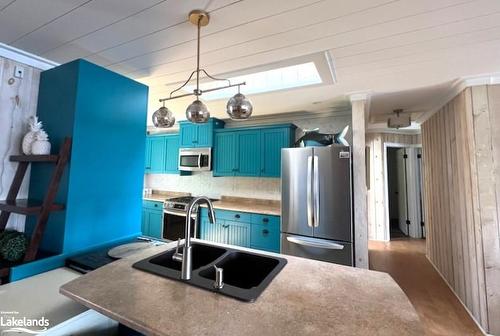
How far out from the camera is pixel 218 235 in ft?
10.9

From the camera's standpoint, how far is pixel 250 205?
3.59 meters

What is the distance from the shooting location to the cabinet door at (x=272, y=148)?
10.5 ft

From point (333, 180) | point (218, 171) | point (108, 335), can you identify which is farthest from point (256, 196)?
point (108, 335)

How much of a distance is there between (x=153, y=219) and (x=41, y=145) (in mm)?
2627

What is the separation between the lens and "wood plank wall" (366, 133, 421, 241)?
15.3ft

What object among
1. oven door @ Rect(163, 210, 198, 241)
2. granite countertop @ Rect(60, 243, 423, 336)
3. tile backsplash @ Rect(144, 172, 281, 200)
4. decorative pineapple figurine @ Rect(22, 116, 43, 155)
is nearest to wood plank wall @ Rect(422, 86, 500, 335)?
granite countertop @ Rect(60, 243, 423, 336)

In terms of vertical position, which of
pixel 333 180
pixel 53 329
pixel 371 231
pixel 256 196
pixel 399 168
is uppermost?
pixel 399 168

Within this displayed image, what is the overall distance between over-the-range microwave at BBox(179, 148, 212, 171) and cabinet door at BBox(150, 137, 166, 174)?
580 mm

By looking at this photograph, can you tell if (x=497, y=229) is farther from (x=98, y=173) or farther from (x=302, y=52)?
(x=98, y=173)

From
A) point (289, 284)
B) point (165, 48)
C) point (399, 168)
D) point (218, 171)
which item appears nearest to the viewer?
point (289, 284)

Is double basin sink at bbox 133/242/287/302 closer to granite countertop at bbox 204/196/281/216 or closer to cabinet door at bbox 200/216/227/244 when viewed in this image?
granite countertop at bbox 204/196/281/216

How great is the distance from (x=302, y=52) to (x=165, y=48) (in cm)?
101

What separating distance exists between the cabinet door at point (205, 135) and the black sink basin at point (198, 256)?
2460 millimetres

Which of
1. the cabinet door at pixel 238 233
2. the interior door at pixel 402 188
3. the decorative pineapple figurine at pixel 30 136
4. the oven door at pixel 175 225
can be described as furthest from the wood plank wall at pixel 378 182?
the decorative pineapple figurine at pixel 30 136
